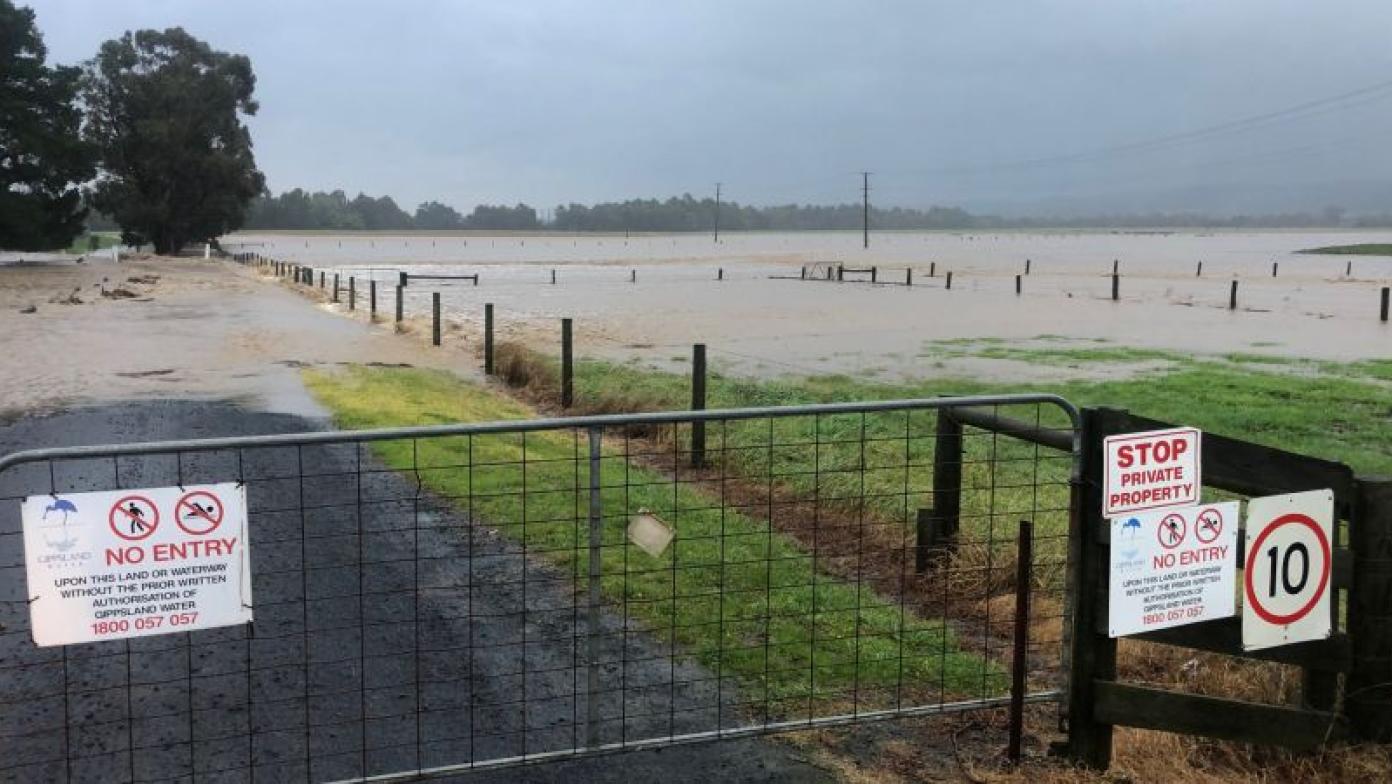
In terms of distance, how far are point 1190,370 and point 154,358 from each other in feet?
68.3

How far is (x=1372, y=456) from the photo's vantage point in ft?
44.2

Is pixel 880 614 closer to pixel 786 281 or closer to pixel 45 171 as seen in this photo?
pixel 786 281

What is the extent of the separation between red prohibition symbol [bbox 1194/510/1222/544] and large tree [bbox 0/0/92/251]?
8371 cm

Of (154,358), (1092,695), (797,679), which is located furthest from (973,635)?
(154,358)

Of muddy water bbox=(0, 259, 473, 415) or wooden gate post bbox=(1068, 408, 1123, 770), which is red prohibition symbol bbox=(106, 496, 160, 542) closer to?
wooden gate post bbox=(1068, 408, 1123, 770)

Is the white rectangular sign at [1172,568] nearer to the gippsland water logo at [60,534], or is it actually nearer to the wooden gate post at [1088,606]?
the wooden gate post at [1088,606]

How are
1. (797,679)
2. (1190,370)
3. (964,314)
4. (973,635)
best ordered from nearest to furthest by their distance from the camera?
(797,679)
(973,635)
(1190,370)
(964,314)

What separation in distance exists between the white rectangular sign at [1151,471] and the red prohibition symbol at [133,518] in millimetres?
3248

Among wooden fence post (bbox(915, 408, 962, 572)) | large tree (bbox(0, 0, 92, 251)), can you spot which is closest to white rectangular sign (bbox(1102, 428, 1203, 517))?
wooden fence post (bbox(915, 408, 962, 572))

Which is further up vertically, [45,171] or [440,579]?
[45,171]

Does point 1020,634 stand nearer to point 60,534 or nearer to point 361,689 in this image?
point 361,689

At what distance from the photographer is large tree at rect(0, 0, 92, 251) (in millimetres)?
75688

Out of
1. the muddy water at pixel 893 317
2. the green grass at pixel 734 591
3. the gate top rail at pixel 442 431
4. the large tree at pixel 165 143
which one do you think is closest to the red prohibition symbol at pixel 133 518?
the gate top rail at pixel 442 431

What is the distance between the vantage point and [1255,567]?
4.59 m
